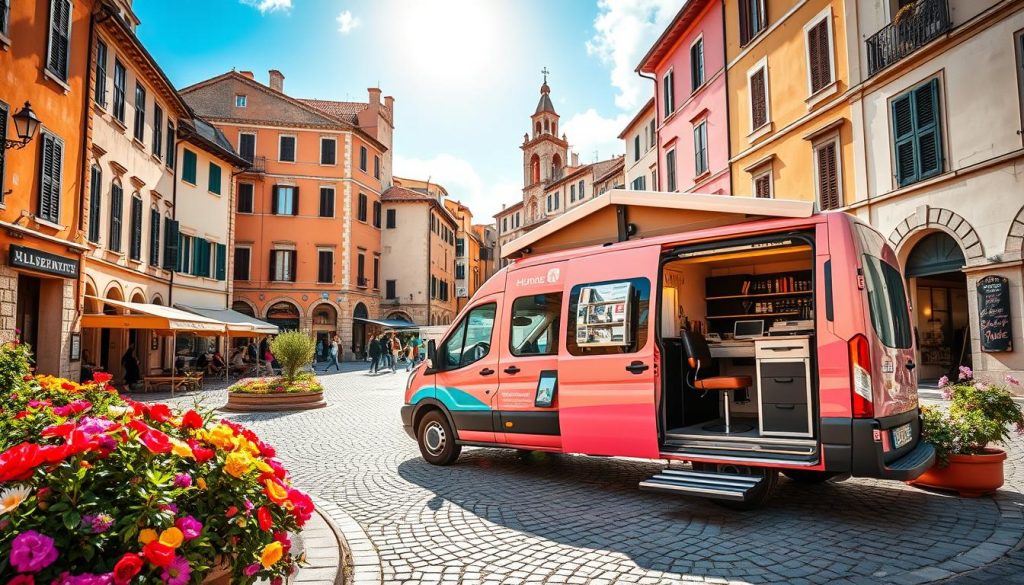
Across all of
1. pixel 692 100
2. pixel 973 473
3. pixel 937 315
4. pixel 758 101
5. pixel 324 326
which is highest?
pixel 692 100

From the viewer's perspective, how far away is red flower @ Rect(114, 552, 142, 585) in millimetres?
1922

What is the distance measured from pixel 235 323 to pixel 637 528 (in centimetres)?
2043

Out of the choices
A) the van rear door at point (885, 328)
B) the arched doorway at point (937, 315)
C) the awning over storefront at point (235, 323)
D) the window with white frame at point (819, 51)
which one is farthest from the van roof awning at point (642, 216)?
the awning over storefront at point (235, 323)

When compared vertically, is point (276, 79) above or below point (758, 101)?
above

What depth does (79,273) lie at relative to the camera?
622 inches

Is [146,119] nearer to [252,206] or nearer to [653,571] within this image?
[252,206]

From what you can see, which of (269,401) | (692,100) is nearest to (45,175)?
(269,401)

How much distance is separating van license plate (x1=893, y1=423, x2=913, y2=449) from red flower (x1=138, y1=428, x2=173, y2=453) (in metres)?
5.21

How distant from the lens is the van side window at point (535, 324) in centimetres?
686

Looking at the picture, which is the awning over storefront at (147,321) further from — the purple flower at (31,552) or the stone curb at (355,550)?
the purple flower at (31,552)

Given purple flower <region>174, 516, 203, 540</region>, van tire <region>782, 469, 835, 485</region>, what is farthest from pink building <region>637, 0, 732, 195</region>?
purple flower <region>174, 516, 203, 540</region>

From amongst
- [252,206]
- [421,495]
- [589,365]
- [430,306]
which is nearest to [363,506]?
[421,495]

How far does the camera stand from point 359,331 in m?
39.7

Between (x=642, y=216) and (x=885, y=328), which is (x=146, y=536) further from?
(x=885, y=328)
